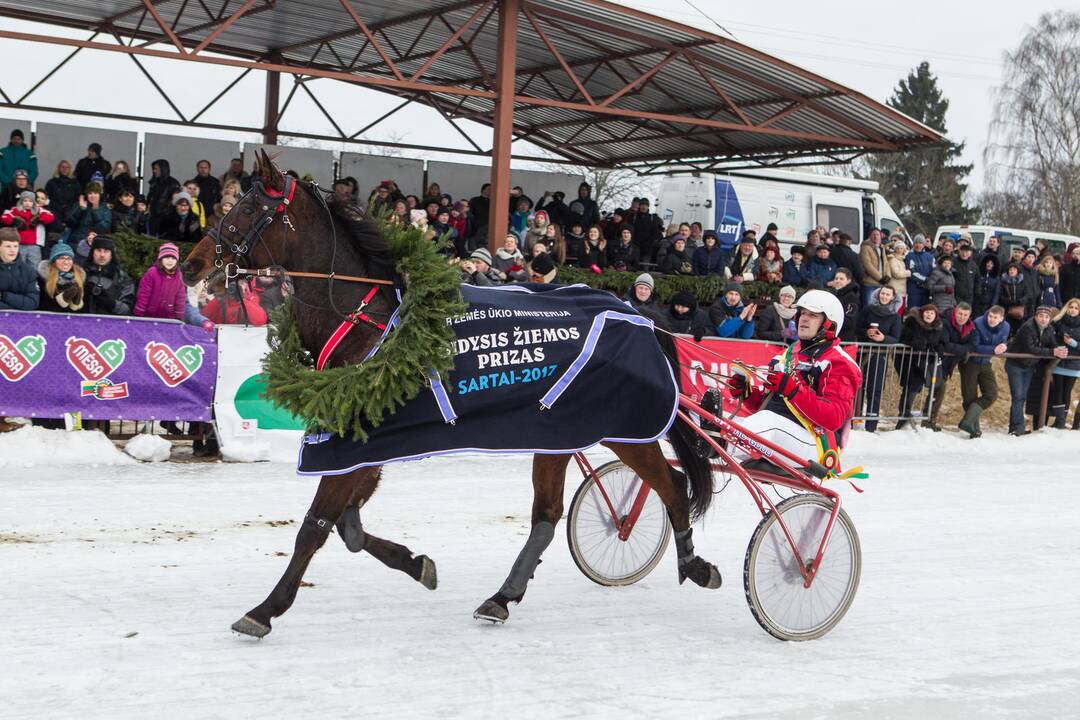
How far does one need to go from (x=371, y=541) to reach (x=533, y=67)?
1418 cm

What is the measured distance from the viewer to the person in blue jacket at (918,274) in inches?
636

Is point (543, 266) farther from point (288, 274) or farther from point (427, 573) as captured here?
point (288, 274)

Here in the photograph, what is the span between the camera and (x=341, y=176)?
18234 millimetres

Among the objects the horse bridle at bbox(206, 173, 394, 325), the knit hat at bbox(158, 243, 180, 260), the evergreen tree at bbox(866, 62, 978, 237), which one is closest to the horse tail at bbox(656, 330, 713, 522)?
the horse bridle at bbox(206, 173, 394, 325)

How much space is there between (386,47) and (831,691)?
15.7m

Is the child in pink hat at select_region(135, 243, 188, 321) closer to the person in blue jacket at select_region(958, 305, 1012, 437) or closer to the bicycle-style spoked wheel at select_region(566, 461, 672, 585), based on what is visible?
the bicycle-style spoked wheel at select_region(566, 461, 672, 585)

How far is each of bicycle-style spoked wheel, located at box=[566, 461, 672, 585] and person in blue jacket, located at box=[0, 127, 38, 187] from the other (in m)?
10.6

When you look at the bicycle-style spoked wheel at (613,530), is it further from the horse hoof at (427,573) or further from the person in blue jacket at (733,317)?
the person in blue jacket at (733,317)

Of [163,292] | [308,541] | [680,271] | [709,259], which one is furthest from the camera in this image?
[709,259]

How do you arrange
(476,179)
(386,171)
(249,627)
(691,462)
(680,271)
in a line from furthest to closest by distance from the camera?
(476,179) → (386,171) → (680,271) → (691,462) → (249,627)

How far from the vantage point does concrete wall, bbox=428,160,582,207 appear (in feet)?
62.8

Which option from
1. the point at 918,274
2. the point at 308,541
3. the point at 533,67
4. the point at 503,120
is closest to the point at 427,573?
the point at 308,541

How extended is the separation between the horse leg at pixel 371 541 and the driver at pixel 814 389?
66.6 inches

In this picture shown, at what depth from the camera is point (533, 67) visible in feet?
60.1
